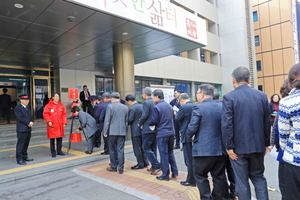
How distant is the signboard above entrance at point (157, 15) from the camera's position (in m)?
5.82

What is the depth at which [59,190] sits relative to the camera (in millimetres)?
4016

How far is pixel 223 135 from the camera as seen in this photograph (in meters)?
2.70

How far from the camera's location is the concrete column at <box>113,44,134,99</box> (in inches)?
332

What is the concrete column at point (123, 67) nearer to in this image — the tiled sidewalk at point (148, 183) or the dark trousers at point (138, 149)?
the dark trousers at point (138, 149)

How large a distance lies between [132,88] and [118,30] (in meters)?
2.51

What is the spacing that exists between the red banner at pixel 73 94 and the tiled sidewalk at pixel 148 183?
7.89 metres

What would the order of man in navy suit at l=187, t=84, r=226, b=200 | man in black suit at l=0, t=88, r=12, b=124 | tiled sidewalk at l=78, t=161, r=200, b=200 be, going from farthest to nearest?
man in black suit at l=0, t=88, r=12, b=124
tiled sidewalk at l=78, t=161, r=200, b=200
man in navy suit at l=187, t=84, r=226, b=200

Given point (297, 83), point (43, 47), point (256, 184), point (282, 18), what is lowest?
point (256, 184)

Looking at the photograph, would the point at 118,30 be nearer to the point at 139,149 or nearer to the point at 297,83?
the point at 139,149

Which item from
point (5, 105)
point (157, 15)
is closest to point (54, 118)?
point (157, 15)

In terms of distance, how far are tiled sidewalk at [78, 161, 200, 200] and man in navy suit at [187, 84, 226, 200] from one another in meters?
0.62

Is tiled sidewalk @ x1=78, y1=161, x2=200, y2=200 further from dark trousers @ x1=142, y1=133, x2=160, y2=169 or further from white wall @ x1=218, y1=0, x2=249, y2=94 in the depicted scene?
white wall @ x1=218, y1=0, x2=249, y2=94

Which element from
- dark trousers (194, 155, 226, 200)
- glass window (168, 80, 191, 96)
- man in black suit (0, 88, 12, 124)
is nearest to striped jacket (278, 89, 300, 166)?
dark trousers (194, 155, 226, 200)

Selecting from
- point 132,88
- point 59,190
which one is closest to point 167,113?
point 59,190
